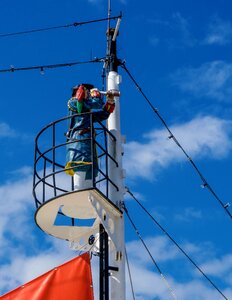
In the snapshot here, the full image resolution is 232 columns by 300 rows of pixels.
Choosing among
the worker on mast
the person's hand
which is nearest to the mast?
the worker on mast

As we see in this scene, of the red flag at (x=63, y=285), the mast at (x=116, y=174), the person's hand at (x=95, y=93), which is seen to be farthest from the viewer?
the person's hand at (x=95, y=93)

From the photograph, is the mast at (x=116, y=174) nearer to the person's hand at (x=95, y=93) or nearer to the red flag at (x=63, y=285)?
the red flag at (x=63, y=285)

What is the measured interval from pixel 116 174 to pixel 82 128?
0.94 metres

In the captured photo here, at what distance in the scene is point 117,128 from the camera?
11.9 meters

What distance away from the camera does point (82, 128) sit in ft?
36.6

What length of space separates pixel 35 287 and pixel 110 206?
1.80 metres

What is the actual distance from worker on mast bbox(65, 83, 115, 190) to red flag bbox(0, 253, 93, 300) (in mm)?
1267

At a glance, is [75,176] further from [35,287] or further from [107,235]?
[35,287]

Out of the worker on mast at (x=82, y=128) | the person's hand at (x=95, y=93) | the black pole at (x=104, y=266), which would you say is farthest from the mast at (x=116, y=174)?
the person's hand at (x=95, y=93)

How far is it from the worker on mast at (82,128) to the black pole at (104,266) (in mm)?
810

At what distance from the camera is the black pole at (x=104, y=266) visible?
33.3 ft

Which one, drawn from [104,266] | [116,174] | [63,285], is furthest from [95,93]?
[63,285]

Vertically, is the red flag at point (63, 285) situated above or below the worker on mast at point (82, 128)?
below

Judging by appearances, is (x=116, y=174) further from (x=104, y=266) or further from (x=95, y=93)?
(x=104, y=266)
